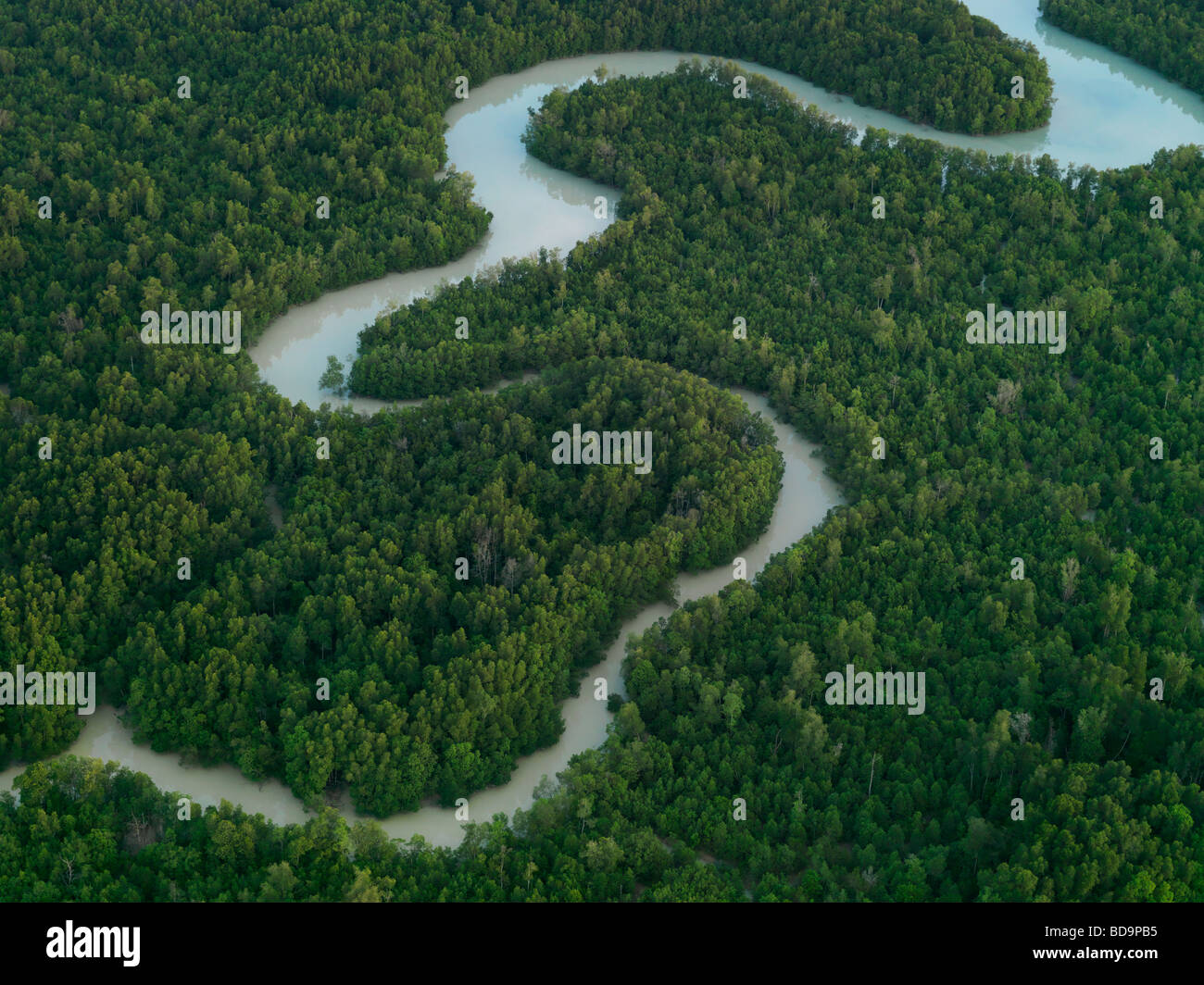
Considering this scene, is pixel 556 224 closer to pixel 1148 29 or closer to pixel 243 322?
pixel 243 322

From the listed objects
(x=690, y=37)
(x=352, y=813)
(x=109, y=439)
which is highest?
(x=690, y=37)

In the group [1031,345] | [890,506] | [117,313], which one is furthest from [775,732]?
[117,313]

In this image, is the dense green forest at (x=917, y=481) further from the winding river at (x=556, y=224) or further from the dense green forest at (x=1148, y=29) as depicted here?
the dense green forest at (x=1148, y=29)

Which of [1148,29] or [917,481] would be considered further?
[1148,29]

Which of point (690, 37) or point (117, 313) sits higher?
point (690, 37)

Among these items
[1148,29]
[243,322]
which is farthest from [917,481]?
[1148,29]

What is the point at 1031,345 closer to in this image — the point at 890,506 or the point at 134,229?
the point at 890,506
